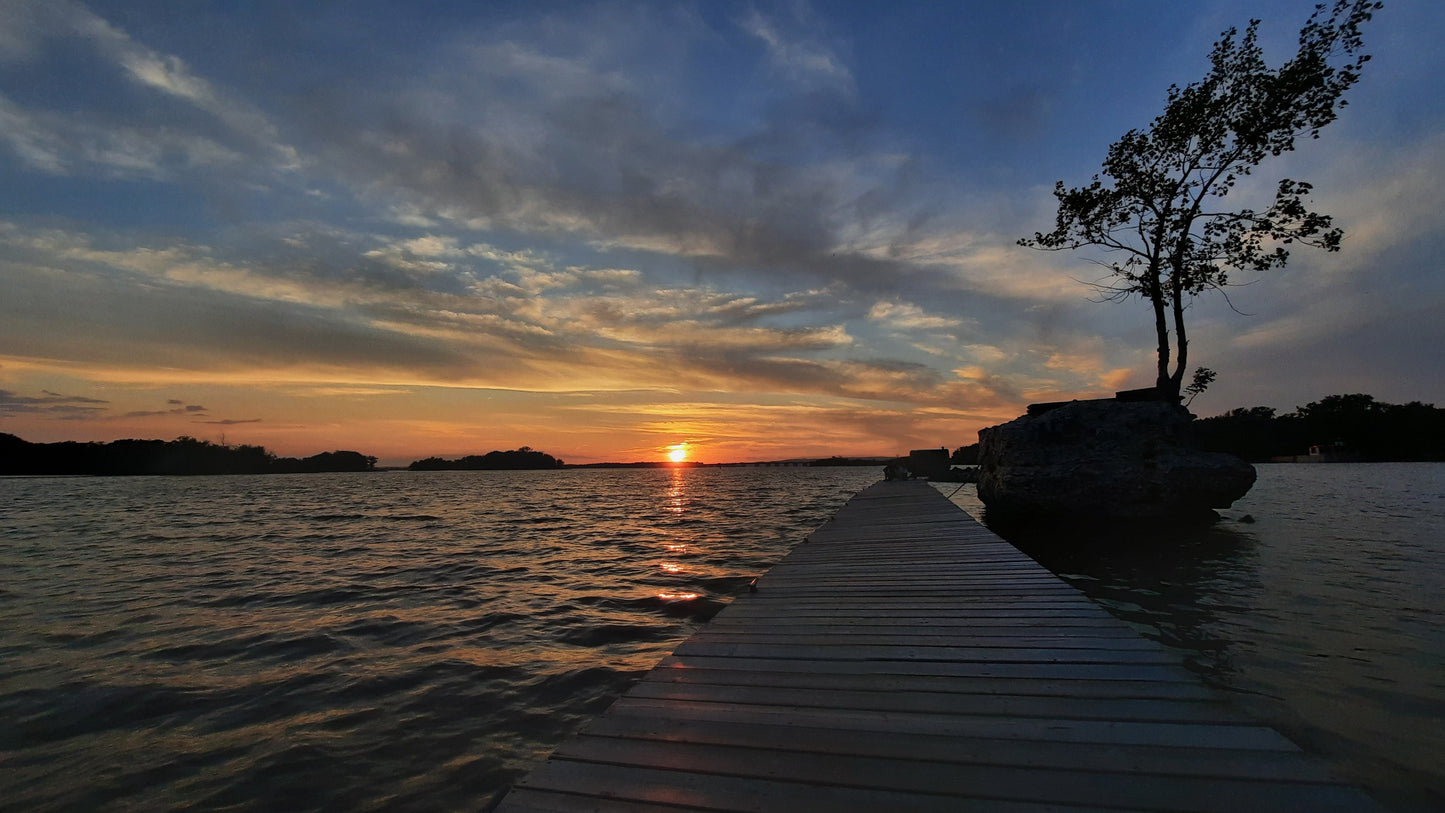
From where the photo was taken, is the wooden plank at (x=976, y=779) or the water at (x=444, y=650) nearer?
the wooden plank at (x=976, y=779)

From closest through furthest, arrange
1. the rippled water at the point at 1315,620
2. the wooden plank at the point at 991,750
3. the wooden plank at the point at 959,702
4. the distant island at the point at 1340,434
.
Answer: the wooden plank at the point at 991,750, the wooden plank at the point at 959,702, the rippled water at the point at 1315,620, the distant island at the point at 1340,434

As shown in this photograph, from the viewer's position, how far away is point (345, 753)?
4145 millimetres

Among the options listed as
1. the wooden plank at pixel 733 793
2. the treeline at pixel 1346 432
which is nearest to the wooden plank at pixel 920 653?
the wooden plank at pixel 733 793

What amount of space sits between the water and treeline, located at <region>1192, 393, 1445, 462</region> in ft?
269

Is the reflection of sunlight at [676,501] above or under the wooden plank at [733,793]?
under

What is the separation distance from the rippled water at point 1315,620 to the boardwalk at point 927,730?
50.9 inches

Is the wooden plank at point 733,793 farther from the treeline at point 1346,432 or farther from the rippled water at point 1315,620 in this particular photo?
the treeline at point 1346,432

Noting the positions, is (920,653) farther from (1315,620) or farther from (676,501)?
(676,501)

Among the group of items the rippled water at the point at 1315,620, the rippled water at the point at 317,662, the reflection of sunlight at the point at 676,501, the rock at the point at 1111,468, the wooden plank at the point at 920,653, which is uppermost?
the rock at the point at 1111,468

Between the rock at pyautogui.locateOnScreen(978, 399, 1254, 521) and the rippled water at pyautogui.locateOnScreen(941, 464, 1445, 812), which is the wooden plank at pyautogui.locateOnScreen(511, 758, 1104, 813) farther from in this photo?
the rock at pyautogui.locateOnScreen(978, 399, 1254, 521)

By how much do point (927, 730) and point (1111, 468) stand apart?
40.8 ft

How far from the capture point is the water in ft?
12.7

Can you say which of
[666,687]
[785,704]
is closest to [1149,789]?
[785,704]

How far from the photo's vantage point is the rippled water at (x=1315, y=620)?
12.6ft
